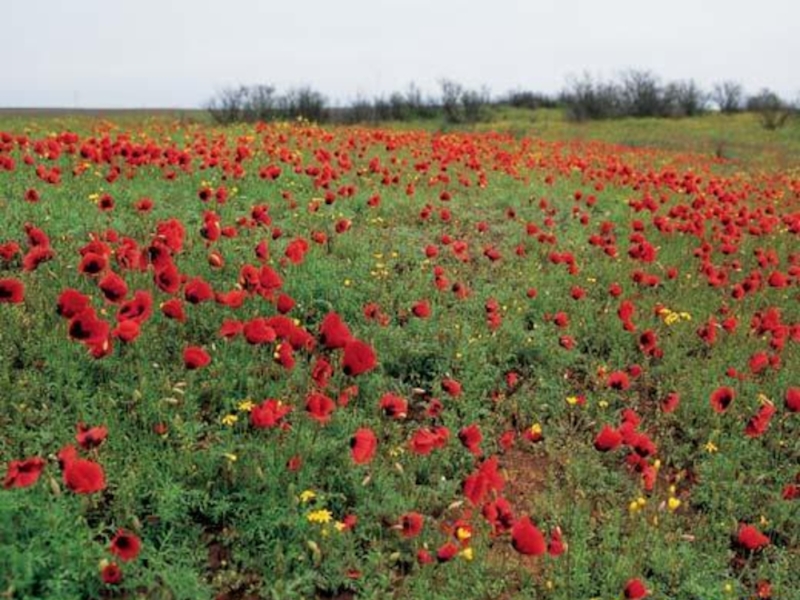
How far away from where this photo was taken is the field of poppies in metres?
3.66

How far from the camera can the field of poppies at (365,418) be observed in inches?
144

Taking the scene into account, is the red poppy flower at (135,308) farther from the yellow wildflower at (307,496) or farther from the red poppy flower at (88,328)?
the yellow wildflower at (307,496)

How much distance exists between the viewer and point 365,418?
197 inches

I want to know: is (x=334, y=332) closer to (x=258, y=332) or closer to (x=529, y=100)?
(x=258, y=332)

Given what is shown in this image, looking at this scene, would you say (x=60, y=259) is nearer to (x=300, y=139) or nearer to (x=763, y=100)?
(x=300, y=139)

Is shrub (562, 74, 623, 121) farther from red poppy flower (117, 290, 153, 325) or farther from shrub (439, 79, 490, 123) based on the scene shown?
red poppy flower (117, 290, 153, 325)

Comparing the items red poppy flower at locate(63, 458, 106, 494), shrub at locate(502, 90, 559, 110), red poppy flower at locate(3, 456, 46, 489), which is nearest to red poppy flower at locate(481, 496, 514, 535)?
red poppy flower at locate(63, 458, 106, 494)

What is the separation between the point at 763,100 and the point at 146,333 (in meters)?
49.0

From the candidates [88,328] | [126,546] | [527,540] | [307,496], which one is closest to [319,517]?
[307,496]

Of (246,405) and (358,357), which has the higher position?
(358,357)

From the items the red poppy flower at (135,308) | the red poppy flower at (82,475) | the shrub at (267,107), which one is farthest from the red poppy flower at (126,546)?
the shrub at (267,107)

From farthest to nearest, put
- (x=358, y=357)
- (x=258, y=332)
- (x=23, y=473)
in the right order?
1. (x=258, y=332)
2. (x=358, y=357)
3. (x=23, y=473)

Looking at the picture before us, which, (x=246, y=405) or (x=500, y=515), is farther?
(x=246, y=405)

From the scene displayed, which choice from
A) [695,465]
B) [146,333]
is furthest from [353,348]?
[695,465]
